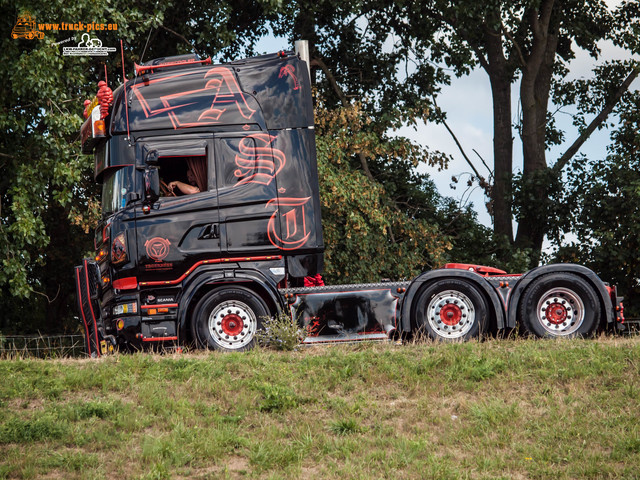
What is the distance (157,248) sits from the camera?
11.5 m

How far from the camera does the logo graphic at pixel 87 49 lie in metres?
17.3

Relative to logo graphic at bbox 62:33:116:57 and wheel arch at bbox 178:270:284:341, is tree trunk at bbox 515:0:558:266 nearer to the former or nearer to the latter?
logo graphic at bbox 62:33:116:57

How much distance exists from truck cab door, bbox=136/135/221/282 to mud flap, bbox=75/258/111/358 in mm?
1361

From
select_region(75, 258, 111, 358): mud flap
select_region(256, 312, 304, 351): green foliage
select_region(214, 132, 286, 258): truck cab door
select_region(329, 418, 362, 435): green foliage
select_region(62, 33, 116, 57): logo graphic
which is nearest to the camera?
select_region(329, 418, 362, 435): green foliage

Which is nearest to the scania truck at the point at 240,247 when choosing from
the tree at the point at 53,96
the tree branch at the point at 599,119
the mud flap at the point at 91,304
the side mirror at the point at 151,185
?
the side mirror at the point at 151,185

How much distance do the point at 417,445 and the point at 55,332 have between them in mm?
18157

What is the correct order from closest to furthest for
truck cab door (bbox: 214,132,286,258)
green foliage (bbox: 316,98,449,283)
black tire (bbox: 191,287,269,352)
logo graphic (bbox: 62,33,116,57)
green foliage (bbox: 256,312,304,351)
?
green foliage (bbox: 256,312,304,351) → black tire (bbox: 191,287,269,352) → truck cab door (bbox: 214,132,286,258) → logo graphic (bbox: 62,33,116,57) → green foliage (bbox: 316,98,449,283)

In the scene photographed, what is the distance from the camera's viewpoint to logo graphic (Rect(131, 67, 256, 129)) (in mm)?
11695

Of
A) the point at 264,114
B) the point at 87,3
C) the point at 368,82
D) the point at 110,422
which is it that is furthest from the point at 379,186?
the point at 110,422

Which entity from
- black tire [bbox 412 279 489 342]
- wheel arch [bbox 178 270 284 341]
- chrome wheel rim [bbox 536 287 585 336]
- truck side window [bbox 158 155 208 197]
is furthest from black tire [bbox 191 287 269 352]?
chrome wheel rim [bbox 536 287 585 336]

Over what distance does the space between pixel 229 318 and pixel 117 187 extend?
236 centimetres

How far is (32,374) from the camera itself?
1016 centimetres

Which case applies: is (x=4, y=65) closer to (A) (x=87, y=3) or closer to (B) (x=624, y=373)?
(A) (x=87, y=3)

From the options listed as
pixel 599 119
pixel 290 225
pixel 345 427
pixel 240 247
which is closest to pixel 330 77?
pixel 599 119
